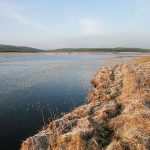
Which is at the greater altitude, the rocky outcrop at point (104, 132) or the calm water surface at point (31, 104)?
the rocky outcrop at point (104, 132)

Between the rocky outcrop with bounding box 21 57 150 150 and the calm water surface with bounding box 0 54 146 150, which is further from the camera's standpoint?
the calm water surface with bounding box 0 54 146 150

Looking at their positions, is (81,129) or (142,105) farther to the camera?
(142,105)

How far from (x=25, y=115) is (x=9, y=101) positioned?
4.74 meters

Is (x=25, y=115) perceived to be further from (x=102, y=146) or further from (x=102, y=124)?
(x=102, y=146)

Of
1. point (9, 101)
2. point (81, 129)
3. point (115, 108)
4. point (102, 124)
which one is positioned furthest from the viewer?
point (9, 101)

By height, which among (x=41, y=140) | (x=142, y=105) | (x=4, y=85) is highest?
(x=142, y=105)

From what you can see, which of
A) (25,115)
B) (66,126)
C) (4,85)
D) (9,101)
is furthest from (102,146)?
(4,85)

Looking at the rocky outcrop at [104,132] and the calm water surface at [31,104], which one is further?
the calm water surface at [31,104]

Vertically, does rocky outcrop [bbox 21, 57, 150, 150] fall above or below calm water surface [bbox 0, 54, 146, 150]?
above

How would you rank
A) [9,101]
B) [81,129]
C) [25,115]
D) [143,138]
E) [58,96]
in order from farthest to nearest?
[58,96] → [9,101] → [25,115] → [81,129] → [143,138]

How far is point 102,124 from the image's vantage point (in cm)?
1363

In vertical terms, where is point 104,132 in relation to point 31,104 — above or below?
above

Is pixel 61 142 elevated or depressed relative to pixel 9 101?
elevated

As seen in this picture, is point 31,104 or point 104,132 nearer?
point 104,132
